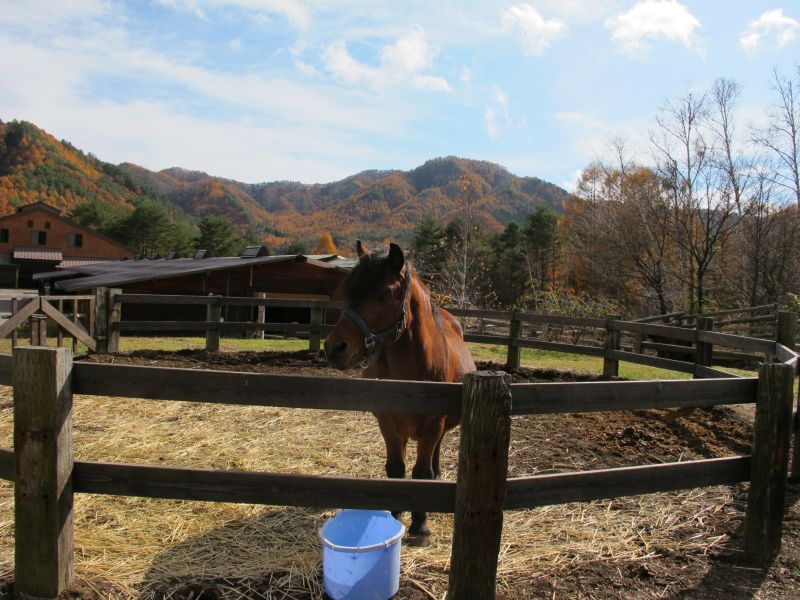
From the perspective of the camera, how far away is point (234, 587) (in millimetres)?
2676

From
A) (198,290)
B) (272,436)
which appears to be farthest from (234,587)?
(198,290)

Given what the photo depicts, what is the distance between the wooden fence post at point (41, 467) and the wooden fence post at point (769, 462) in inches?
153

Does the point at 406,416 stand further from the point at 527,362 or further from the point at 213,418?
the point at 527,362

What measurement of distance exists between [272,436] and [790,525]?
15.3 ft

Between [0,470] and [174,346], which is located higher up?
[0,470]

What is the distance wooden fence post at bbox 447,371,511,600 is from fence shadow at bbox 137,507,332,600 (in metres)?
0.82

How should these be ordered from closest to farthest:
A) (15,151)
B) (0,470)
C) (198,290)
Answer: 1. (0,470)
2. (198,290)
3. (15,151)

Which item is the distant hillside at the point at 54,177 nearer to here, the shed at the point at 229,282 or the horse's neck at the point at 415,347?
the shed at the point at 229,282

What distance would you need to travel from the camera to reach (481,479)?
7.88 feet

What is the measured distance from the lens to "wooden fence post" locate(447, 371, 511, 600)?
2.39 meters

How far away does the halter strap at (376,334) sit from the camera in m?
3.18

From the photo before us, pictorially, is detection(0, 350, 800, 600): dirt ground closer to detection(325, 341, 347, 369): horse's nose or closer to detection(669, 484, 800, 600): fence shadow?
detection(669, 484, 800, 600): fence shadow

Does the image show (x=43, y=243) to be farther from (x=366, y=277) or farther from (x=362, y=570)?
(x=362, y=570)

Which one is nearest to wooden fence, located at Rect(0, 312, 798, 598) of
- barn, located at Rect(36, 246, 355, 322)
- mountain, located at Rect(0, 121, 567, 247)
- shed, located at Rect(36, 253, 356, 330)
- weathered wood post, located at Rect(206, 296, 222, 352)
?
weathered wood post, located at Rect(206, 296, 222, 352)
